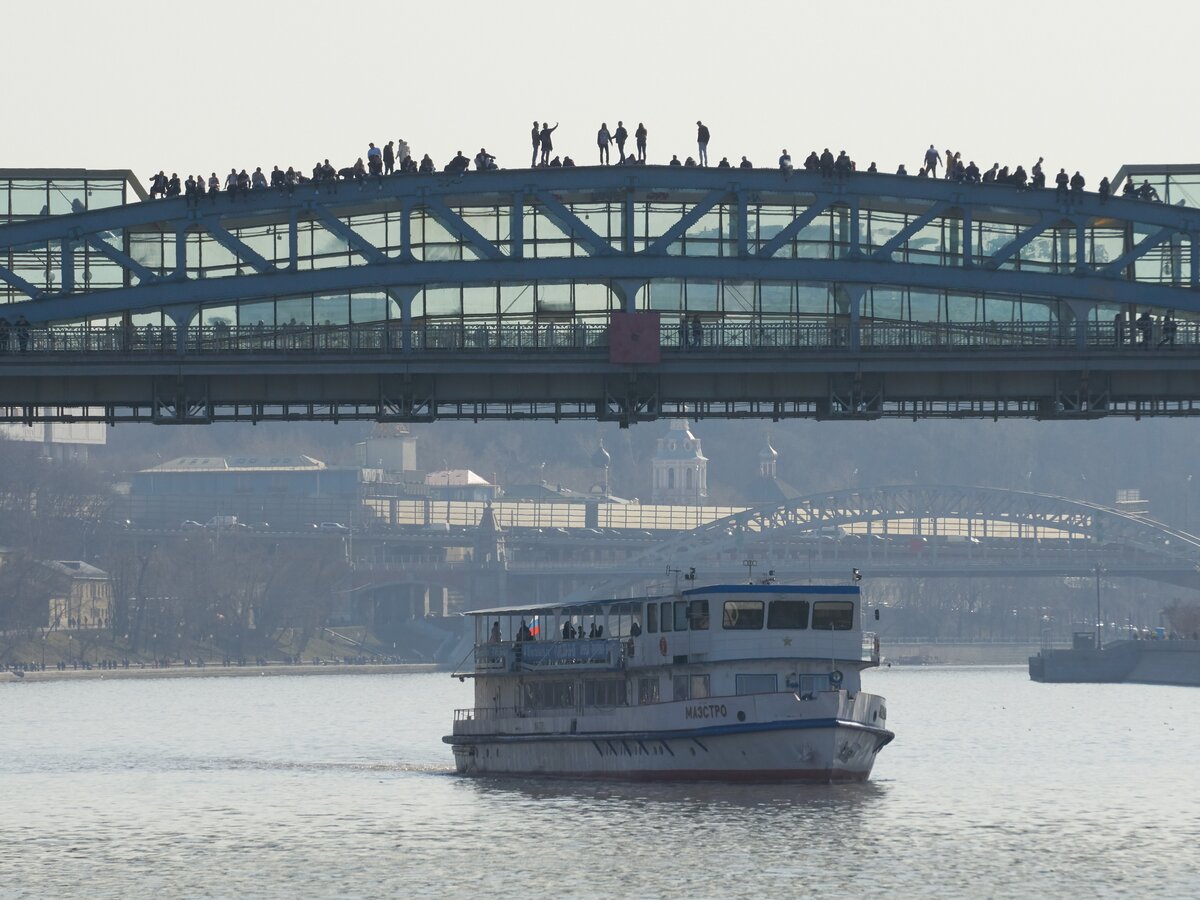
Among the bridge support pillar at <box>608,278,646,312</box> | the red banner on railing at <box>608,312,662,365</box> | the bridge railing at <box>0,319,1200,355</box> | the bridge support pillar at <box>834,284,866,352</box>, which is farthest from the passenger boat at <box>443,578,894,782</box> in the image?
the red banner on railing at <box>608,312,662,365</box>

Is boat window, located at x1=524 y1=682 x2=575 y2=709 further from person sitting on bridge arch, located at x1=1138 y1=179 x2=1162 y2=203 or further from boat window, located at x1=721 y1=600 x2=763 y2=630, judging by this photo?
person sitting on bridge arch, located at x1=1138 y1=179 x2=1162 y2=203

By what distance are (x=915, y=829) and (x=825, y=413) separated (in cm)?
1235

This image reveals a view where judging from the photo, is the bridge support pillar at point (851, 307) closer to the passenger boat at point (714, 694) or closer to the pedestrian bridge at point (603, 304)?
the pedestrian bridge at point (603, 304)

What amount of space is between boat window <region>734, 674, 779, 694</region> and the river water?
364 cm

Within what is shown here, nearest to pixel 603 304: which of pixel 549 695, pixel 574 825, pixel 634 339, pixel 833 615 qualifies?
pixel 634 339

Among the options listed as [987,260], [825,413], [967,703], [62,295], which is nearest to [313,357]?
[62,295]

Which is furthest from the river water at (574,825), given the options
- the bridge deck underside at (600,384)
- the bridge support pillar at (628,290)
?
the bridge support pillar at (628,290)

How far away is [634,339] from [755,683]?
15.2 m

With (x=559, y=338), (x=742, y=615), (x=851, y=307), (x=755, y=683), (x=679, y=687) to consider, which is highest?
(x=851, y=307)

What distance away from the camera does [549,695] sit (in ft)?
326

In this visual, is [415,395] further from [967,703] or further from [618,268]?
[967,703]

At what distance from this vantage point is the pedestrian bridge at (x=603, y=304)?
81812mm

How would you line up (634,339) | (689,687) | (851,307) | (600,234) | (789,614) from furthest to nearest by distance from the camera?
(789,614) < (689,687) < (600,234) < (851,307) < (634,339)

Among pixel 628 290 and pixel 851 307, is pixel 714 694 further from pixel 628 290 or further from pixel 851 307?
pixel 628 290
